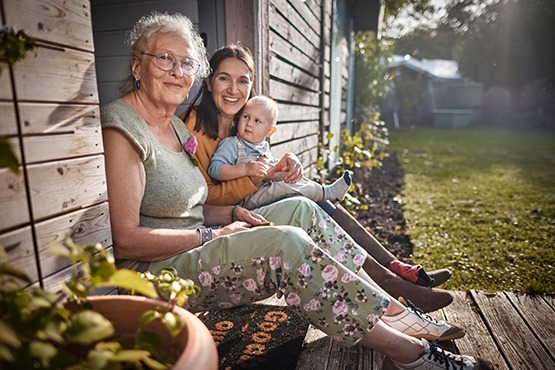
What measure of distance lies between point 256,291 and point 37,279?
0.76m

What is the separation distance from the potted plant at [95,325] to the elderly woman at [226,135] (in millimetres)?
1121

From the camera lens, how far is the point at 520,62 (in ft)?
62.0

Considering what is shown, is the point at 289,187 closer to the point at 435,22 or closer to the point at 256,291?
the point at 256,291

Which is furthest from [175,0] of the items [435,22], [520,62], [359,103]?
[435,22]

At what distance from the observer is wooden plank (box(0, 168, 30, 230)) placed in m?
0.97

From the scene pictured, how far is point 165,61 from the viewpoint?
1637mm

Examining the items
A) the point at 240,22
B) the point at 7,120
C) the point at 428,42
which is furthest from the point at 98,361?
the point at 428,42

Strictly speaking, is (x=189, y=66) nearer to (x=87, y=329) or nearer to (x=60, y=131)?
(x=60, y=131)

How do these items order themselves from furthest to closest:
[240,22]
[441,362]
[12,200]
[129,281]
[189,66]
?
1. [240,22]
2. [189,66]
3. [441,362]
4. [12,200]
5. [129,281]

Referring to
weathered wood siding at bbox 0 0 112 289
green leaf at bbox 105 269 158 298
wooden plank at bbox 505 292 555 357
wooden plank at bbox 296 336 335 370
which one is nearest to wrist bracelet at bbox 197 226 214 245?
weathered wood siding at bbox 0 0 112 289

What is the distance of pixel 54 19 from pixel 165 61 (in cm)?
55

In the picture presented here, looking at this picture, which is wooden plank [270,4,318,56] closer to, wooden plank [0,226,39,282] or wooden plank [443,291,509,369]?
wooden plank [443,291,509,369]

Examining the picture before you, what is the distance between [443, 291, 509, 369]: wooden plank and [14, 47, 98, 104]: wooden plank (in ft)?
6.33

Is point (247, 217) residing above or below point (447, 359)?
above
